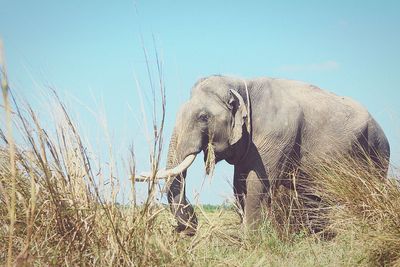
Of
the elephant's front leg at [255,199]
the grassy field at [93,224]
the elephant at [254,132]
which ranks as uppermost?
the grassy field at [93,224]

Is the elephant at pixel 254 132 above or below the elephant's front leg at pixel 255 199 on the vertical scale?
above

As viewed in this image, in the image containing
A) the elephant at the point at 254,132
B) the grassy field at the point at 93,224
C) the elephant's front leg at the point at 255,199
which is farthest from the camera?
the elephant at the point at 254,132

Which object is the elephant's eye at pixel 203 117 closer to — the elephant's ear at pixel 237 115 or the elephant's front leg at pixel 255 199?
the elephant's ear at pixel 237 115

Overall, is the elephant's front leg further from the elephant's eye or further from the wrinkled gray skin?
the elephant's eye

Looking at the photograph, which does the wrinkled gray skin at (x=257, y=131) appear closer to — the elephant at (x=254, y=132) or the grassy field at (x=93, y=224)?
the elephant at (x=254, y=132)

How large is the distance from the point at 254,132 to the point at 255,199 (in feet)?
2.64

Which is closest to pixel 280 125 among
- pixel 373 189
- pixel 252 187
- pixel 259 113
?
pixel 259 113

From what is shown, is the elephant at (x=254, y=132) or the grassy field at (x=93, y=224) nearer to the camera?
the grassy field at (x=93, y=224)

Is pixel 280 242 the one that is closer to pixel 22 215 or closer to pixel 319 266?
pixel 319 266

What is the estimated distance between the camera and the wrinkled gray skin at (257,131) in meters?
5.98

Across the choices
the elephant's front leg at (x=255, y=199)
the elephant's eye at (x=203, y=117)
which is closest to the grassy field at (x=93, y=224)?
the elephant's front leg at (x=255, y=199)

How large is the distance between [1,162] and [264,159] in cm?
330

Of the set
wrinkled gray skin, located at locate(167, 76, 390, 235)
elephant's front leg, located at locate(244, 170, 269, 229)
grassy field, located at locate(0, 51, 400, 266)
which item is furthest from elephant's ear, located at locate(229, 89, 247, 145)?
grassy field, located at locate(0, 51, 400, 266)

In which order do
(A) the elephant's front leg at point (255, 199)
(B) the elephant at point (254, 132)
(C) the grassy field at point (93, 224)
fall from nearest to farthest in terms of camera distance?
(C) the grassy field at point (93, 224), (A) the elephant's front leg at point (255, 199), (B) the elephant at point (254, 132)
